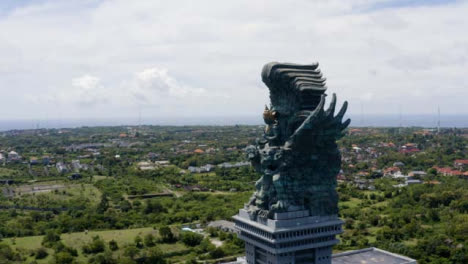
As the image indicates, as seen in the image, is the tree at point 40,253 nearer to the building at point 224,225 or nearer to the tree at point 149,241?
the tree at point 149,241

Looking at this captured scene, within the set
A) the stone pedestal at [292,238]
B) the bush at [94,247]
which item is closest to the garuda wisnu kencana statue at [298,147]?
the stone pedestal at [292,238]

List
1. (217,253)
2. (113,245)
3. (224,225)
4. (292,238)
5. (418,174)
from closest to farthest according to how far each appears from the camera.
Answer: (292,238) → (217,253) → (113,245) → (224,225) → (418,174)

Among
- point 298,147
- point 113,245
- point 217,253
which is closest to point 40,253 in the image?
point 113,245

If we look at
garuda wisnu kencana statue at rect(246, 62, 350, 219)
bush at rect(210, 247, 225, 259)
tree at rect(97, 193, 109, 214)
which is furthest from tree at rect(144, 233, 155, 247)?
garuda wisnu kencana statue at rect(246, 62, 350, 219)

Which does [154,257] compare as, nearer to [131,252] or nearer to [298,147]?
[131,252]

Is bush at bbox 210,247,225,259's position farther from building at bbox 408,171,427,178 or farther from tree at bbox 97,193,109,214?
building at bbox 408,171,427,178
